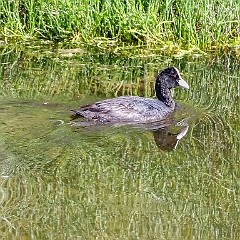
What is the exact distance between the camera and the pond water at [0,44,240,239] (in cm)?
568

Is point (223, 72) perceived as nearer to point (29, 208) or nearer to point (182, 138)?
point (182, 138)

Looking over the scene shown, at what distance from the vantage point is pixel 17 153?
276 inches

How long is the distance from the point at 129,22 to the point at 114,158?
4.80 metres

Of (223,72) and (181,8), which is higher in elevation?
(181,8)

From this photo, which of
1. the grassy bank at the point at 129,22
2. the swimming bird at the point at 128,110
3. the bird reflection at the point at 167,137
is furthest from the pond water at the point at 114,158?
the grassy bank at the point at 129,22

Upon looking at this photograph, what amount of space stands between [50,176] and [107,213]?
0.95 metres

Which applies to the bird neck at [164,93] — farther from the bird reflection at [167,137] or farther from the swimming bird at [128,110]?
the bird reflection at [167,137]

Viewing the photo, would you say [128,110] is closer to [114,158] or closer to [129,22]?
[114,158]

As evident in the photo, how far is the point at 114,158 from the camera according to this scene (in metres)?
7.04

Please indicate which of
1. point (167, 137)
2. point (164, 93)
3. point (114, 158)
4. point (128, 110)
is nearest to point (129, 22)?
point (164, 93)

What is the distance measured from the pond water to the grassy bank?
3.07 feet

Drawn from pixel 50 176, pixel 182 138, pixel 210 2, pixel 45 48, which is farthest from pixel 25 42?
pixel 50 176

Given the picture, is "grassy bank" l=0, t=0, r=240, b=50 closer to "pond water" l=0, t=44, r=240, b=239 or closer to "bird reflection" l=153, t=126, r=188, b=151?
"pond water" l=0, t=44, r=240, b=239

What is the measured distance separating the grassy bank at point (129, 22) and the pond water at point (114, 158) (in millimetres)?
934
